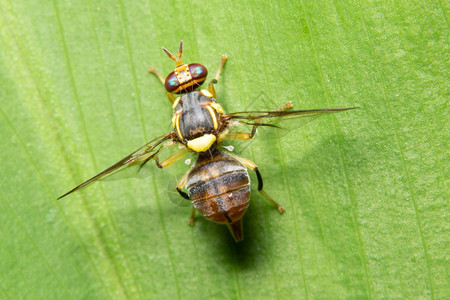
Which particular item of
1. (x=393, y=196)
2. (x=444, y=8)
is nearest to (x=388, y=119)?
(x=393, y=196)

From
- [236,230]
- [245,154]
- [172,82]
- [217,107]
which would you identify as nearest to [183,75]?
[172,82]

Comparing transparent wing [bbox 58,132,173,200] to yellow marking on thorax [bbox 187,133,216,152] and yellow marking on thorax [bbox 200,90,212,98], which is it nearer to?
yellow marking on thorax [bbox 187,133,216,152]

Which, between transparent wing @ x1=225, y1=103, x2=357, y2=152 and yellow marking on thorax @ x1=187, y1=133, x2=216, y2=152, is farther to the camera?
yellow marking on thorax @ x1=187, y1=133, x2=216, y2=152

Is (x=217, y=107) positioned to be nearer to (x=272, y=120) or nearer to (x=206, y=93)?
(x=206, y=93)

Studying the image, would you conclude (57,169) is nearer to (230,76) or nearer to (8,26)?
(8,26)

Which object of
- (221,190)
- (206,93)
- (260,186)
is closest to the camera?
(221,190)

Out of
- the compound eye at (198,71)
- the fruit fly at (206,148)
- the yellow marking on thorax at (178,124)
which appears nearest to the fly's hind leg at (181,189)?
the fruit fly at (206,148)

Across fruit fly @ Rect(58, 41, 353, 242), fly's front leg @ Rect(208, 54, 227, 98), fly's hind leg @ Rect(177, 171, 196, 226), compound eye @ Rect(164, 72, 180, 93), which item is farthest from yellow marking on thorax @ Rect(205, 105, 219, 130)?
fly's hind leg @ Rect(177, 171, 196, 226)
